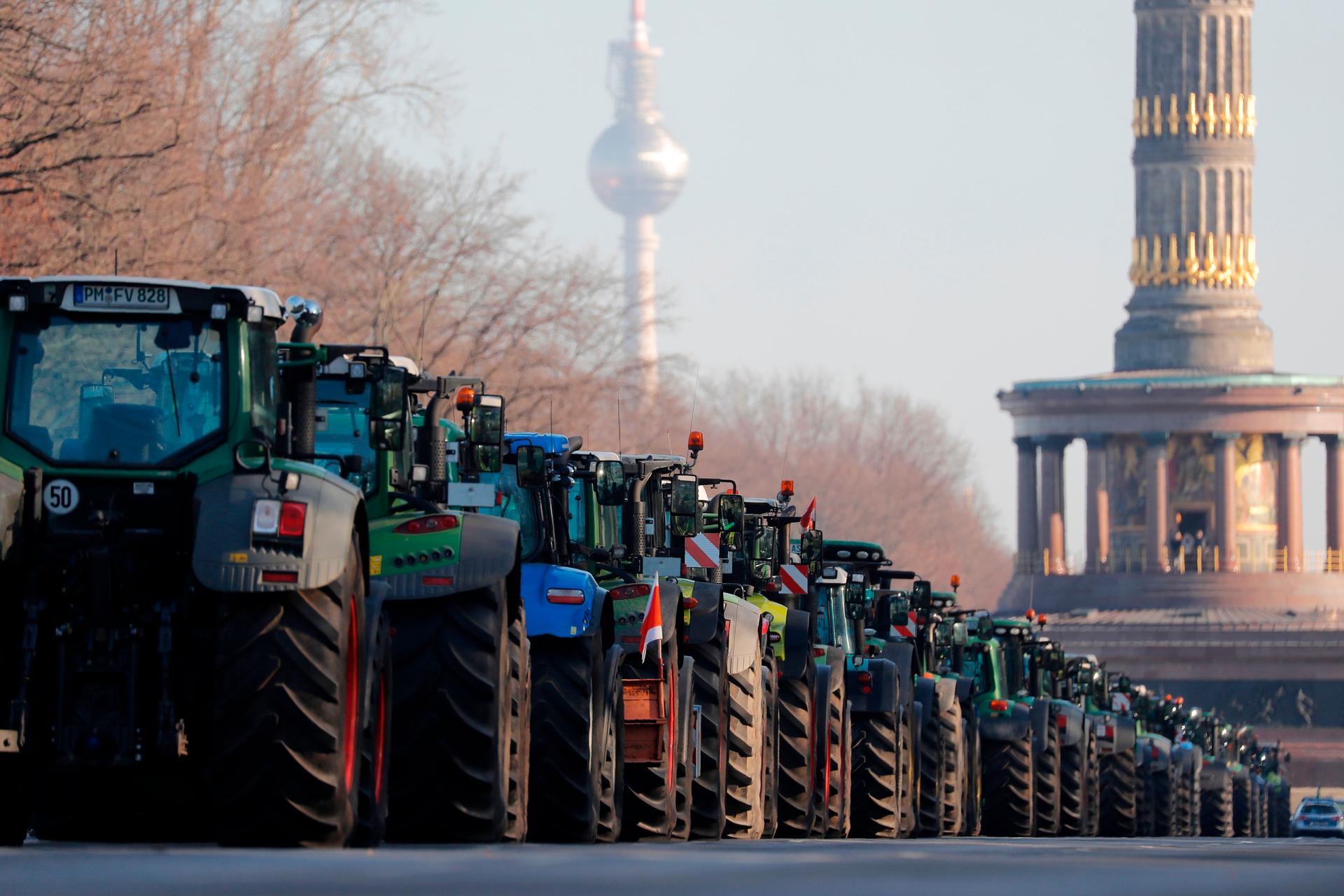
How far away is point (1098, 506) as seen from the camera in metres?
116

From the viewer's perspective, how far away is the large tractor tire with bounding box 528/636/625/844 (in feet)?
47.9

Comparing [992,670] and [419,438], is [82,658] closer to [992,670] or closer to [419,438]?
[419,438]

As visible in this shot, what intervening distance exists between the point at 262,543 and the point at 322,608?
1.04 ft

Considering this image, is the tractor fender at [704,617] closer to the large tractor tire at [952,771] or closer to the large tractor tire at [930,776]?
the large tractor tire at [930,776]

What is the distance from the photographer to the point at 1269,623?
9556cm

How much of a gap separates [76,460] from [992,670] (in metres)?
22.2

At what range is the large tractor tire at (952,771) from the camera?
→ 2684cm

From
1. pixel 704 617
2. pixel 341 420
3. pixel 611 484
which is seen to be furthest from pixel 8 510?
pixel 704 617

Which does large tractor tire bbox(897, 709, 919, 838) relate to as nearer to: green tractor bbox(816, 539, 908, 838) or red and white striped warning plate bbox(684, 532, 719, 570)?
Result: green tractor bbox(816, 539, 908, 838)

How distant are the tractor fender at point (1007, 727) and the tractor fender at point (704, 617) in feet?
41.6

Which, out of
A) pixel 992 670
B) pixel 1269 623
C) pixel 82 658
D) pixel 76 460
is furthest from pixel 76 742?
pixel 1269 623

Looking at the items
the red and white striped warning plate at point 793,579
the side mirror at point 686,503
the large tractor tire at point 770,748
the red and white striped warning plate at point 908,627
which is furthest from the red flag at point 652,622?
the red and white striped warning plate at point 908,627

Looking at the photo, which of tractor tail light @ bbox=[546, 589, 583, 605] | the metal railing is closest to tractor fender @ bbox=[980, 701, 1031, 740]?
tractor tail light @ bbox=[546, 589, 583, 605]

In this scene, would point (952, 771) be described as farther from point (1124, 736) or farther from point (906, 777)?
point (1124, 736)
